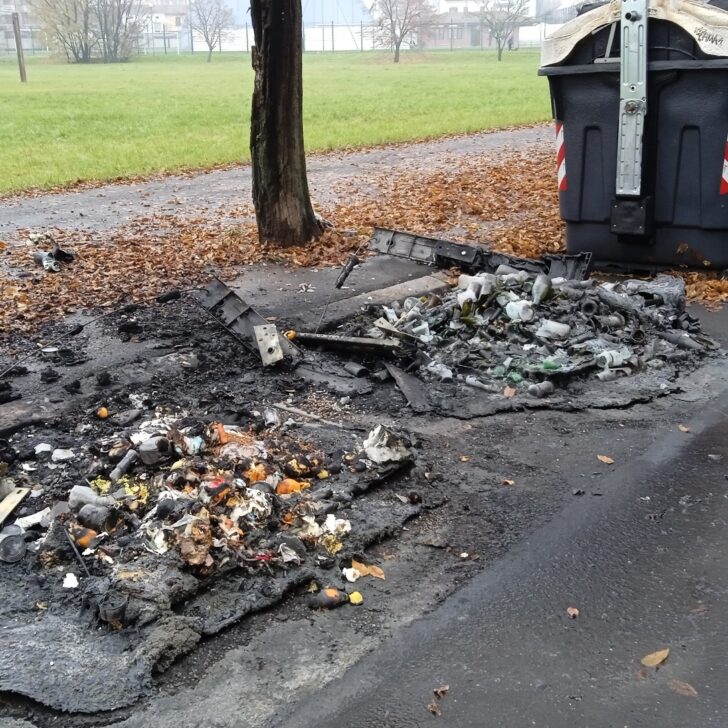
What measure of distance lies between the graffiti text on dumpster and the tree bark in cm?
386

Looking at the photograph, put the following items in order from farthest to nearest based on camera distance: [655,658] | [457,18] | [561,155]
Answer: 1. [457,18]
2. [561,155]
3. [655,658]

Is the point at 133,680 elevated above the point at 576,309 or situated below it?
below

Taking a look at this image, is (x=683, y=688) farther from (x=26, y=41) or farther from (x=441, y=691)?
(x=26, y=41)

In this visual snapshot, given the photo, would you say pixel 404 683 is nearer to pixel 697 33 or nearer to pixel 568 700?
pixel 568 700

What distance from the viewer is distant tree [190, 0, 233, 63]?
3794 inches

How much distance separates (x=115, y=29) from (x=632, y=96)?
3267 inches

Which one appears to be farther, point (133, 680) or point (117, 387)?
point (117, 387)

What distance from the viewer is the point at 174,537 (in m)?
3.80

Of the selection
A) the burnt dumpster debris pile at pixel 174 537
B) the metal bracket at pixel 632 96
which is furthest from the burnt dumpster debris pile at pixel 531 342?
the burnt dumpster debris pile at pixel 174 537

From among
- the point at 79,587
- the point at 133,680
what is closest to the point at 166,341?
the point at 79,587

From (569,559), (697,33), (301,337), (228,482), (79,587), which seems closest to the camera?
(79,587)

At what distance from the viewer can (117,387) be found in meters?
5.68

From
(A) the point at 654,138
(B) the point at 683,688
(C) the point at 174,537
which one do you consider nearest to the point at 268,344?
(C) the point at 174,537

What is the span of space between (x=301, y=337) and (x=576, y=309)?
220cm
